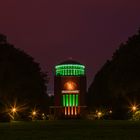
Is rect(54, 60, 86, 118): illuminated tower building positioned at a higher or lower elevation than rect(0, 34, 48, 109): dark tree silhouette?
higher

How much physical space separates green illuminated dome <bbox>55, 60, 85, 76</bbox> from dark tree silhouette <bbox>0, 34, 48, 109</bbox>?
250 ft

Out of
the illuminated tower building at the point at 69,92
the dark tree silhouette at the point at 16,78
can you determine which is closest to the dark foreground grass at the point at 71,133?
the dark tree silhouette at the point at 16,78

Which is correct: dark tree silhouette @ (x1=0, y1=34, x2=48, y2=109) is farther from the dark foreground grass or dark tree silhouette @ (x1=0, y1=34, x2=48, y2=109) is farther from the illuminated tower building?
the illuminated tower building

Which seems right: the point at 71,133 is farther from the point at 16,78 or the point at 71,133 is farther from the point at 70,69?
the point at 70,69

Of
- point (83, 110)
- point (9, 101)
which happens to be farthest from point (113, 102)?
point (83, 110)

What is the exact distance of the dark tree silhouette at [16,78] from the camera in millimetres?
61612

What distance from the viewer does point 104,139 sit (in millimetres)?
20672

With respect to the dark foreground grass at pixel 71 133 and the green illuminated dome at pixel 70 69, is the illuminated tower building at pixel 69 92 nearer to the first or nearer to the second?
the green illuminated dome at pixel 70 69

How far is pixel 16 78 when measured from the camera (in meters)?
68.2

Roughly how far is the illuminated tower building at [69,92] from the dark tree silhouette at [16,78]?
231 feet

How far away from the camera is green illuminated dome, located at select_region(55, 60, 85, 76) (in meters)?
172

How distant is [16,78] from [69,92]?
100476mm

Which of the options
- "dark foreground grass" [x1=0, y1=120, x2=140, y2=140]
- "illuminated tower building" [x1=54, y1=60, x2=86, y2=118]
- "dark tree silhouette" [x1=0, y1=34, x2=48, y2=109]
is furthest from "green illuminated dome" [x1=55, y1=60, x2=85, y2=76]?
"dark foreground grass" [x1=0, y1=120, x2=140, y2=140]

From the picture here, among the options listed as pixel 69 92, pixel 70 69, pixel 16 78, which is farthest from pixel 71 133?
pixel 70 69
